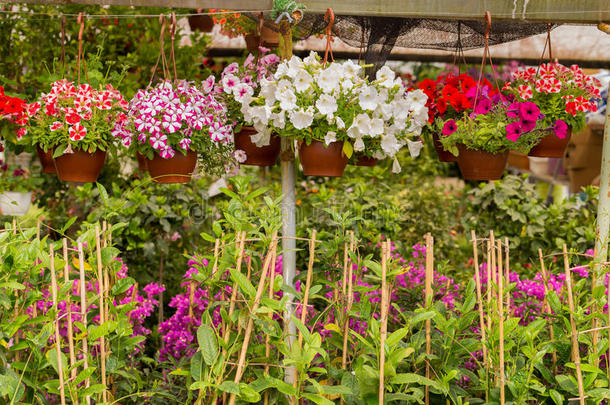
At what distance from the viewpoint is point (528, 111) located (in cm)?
225

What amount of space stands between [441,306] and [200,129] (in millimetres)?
956

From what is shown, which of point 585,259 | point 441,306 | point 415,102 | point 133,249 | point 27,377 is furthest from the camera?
point 585,259

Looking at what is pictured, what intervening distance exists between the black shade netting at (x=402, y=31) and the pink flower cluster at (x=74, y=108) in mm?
618

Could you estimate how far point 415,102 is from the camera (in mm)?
2146

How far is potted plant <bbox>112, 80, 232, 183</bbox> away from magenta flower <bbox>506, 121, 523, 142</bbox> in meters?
0.94

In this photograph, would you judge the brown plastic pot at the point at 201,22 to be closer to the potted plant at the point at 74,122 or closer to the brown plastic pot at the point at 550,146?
the potted plant at the point at 74,122

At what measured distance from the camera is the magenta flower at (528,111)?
2232mm

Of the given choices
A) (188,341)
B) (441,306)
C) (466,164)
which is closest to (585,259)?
(466,164)

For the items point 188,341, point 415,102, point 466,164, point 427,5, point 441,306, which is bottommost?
point 188,341

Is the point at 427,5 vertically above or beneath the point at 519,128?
above

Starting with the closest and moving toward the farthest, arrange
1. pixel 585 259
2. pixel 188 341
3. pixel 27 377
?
pixel 27 377
pixel 188 341
pixel 585 259

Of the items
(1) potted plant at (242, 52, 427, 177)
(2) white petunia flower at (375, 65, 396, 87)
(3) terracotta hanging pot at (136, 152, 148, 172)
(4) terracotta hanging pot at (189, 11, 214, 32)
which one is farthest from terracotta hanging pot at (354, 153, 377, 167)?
(4) terracotta hanging pot at (189, 11, 214, 32)

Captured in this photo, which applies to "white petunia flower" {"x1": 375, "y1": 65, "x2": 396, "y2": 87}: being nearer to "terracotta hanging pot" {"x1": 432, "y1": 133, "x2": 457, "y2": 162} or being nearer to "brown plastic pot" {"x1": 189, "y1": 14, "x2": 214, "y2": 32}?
"terracotta hanging pot" {"x1": 432, "y1": 133, "x2": 457, "y2": 162}

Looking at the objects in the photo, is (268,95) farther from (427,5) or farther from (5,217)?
(5,217)
